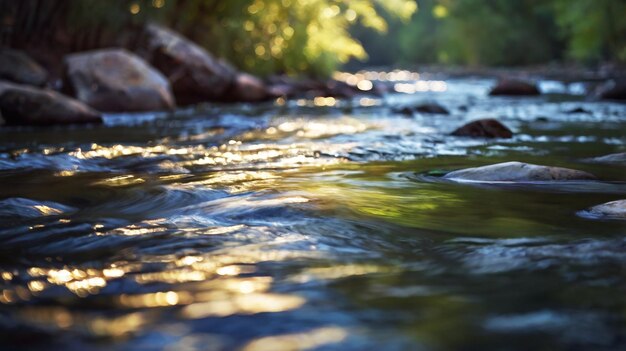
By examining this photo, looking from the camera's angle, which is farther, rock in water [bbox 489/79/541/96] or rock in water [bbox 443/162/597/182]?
rock in water [bbox 489/79/541/96]

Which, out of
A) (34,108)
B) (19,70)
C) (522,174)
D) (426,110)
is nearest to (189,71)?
(19,70)

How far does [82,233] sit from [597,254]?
1.62m

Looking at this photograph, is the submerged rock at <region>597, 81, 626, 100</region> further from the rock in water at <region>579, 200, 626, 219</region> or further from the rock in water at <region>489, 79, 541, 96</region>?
the rock in water at <region>579, 200, 626, 219</region>

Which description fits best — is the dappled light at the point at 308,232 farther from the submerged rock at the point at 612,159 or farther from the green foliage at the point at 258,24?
the green foliage at the point at 258,24

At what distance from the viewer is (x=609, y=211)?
2717 millimetres

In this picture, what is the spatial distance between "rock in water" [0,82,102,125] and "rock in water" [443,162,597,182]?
5.52 m

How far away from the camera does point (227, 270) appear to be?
6.61ft

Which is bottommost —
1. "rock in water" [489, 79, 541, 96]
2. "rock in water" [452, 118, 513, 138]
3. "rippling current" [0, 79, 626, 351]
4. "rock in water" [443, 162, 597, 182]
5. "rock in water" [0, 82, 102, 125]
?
"rippling current" [0, 79, 626, 351]

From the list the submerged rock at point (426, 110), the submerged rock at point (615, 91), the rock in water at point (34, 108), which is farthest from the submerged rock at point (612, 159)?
the submerged rock at point (615, 91)

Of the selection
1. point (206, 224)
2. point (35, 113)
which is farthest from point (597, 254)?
point (35, 113)

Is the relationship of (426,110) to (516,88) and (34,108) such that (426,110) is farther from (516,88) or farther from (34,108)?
(516,88)

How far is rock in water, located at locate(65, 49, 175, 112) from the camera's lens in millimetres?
10125

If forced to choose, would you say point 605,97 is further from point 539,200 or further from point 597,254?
point 597,254

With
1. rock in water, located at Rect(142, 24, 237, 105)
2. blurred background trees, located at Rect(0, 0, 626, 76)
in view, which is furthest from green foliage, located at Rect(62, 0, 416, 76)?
rock in water, located at Rect(142, 24, 237, 105)
